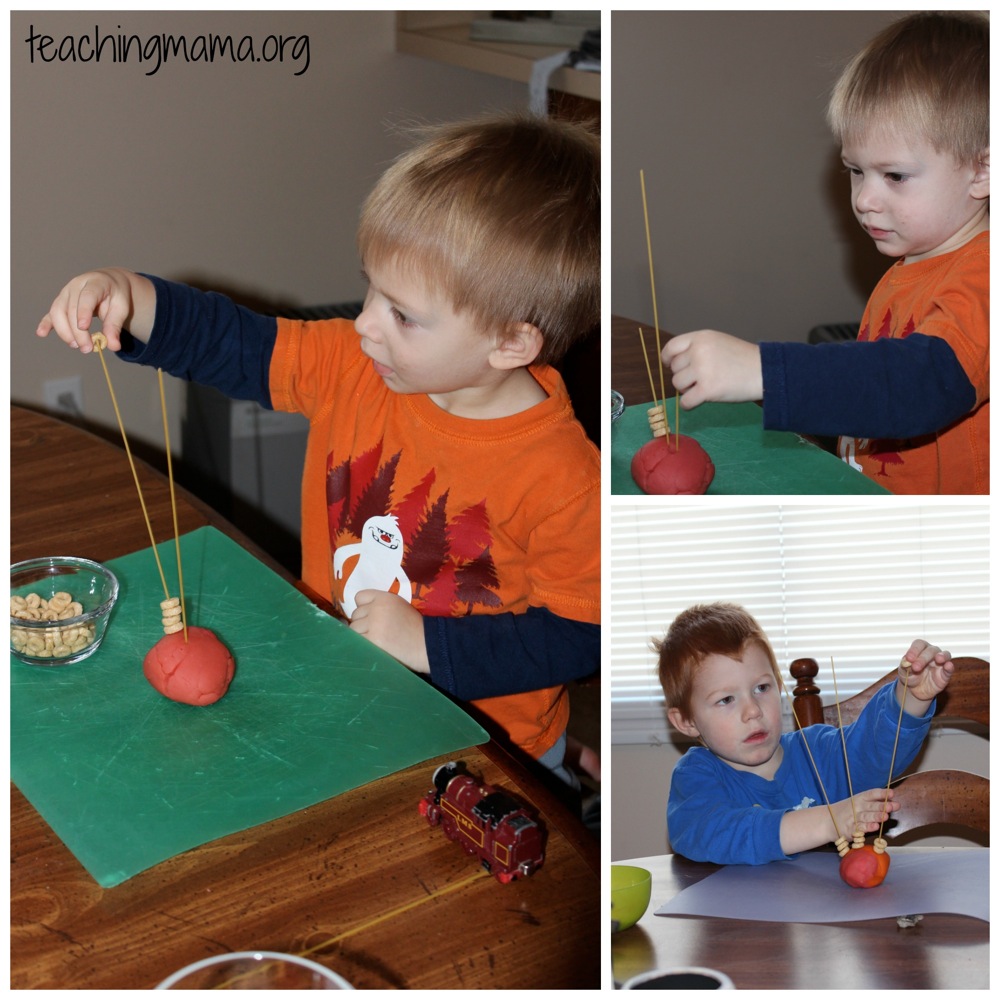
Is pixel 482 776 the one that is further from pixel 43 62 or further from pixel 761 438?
pixel 43 62

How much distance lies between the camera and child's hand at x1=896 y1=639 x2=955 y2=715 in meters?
0.65

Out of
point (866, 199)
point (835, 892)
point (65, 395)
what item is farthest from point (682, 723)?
point (65, 395)

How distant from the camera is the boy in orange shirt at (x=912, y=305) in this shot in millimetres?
609

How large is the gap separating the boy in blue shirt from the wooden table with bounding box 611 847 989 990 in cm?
6

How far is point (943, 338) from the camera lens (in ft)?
2.10

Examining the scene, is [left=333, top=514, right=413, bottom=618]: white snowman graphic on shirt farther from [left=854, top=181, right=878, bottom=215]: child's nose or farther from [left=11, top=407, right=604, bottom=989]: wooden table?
[left=854, top=181, right=878, bottom=215]: child's nose

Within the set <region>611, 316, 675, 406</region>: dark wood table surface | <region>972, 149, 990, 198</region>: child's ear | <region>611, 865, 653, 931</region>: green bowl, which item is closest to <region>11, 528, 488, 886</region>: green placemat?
<region>611, 865, 653, 931</region>: green bowl

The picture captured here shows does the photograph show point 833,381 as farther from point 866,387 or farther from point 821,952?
point 821,952

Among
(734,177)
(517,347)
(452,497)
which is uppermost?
(734,177)

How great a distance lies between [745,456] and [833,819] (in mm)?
298

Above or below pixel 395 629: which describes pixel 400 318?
above

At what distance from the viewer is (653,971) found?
58 centimetres

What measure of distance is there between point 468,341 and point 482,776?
0.37 metres

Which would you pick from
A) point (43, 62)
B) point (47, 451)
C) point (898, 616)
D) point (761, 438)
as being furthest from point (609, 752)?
point (43, 62)
